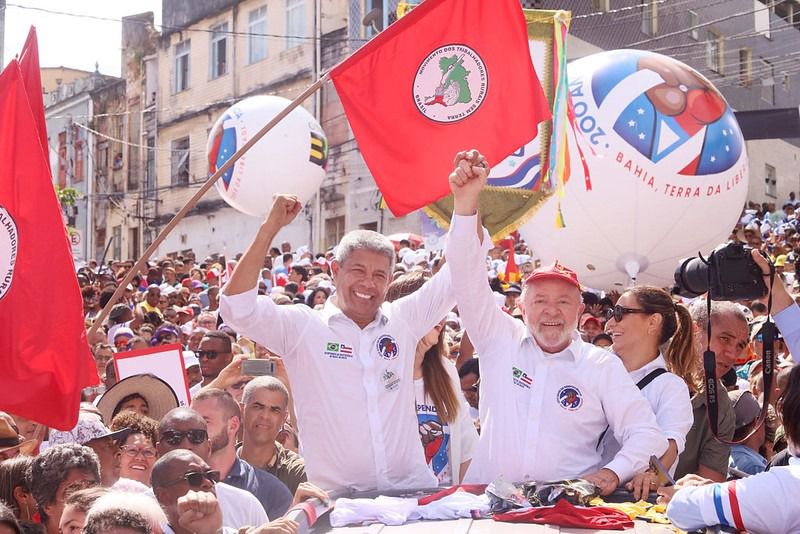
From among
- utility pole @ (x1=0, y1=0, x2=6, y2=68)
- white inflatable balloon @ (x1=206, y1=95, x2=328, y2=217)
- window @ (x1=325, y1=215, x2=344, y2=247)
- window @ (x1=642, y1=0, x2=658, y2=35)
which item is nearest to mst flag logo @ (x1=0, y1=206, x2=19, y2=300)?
utility pole @ (x1=0, y1=0, x2=6, y2=68)

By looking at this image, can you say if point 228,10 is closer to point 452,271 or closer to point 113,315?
point 113,315

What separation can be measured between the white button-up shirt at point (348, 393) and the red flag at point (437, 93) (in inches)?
45.1

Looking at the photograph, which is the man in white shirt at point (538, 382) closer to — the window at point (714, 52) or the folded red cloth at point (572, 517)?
the folded red cloth at point (572, 517)

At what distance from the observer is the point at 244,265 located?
4254 mm

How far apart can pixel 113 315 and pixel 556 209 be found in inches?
193

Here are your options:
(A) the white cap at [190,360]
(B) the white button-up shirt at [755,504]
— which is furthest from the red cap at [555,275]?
(A) the white cap at [190,360]

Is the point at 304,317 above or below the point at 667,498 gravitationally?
above

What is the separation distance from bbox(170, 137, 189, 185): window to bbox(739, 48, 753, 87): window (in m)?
16.4

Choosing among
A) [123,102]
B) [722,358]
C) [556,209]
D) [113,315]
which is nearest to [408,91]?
[722,358]

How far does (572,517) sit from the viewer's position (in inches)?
141

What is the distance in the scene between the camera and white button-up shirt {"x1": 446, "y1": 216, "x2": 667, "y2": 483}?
4293mm

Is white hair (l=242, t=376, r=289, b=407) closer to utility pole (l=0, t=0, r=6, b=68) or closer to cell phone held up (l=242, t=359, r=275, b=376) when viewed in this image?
cell phone held up (l=242, t=359, r=275, b=376)

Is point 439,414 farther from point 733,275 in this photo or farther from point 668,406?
point 733,275

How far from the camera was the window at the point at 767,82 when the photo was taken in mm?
32688
